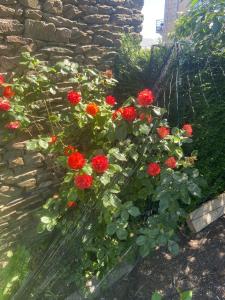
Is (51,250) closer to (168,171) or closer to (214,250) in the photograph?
(168,171)

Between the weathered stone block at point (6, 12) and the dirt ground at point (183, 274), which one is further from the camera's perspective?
the dirt ground at point (183, 274)

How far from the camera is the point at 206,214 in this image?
3.24 metres

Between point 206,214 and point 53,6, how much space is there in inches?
90.3

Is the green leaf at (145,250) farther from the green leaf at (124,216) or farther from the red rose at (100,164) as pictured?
the red rose at (100,164)

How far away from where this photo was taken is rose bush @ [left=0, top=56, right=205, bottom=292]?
2.20 meters

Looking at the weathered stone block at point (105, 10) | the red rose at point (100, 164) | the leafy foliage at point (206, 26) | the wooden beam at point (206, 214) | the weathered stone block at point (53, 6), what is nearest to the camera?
the red rose at point (100, 164)

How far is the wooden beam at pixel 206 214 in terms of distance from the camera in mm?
3125

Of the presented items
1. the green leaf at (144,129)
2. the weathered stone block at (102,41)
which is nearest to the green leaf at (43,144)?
the green leaf at (144,129)

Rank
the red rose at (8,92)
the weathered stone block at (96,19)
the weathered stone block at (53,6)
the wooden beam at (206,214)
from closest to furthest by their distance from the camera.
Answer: the red rose at (8,92) → the weathered stone block at (53,6) → the weathered stone block at (96,19) → the wooden beam at (206,214)

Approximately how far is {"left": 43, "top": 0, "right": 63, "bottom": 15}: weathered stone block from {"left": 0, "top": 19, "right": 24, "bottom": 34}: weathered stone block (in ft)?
0.89

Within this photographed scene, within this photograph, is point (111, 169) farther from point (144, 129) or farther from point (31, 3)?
point (31, 3)

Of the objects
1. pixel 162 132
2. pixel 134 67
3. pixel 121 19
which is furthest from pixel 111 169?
pixel 121 19

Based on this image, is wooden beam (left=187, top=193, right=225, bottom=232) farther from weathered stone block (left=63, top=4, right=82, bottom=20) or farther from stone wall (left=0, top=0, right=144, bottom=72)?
weathered stone block (left=63, top=4, right=82, bottom=20)

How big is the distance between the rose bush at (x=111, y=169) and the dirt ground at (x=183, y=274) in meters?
0.28
